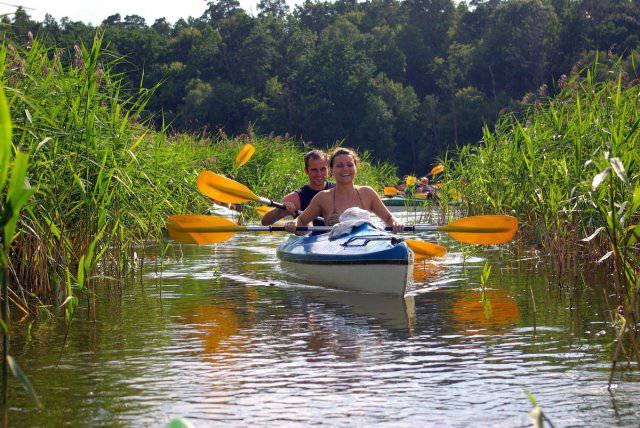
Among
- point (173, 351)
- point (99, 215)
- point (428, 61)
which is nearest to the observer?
point (173, 351)

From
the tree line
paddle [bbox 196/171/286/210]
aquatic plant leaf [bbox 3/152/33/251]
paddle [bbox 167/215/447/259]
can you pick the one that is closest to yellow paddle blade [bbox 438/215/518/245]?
paddle [bbox 167/215/447/259]

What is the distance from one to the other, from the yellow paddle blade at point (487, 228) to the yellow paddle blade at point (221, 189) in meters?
1.74

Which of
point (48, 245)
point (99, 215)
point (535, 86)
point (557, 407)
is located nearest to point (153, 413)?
point (557, 407)

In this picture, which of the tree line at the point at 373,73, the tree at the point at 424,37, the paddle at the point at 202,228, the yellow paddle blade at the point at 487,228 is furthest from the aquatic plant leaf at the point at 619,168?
the tree at the point at 424,37

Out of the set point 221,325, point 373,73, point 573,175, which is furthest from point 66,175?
point 373,73

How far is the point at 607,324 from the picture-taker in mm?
4934

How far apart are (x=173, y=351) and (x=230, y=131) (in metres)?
39.0

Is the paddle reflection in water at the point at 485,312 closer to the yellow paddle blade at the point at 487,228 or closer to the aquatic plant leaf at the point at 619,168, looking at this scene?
the yellow paddle blade at the point at 487,228

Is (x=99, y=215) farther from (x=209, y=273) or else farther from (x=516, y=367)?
(x=516, y=367)

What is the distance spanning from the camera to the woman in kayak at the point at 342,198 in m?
7.19

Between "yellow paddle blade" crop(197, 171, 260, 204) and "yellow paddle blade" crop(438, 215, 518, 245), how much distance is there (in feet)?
5.71

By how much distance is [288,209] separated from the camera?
25.8 ft

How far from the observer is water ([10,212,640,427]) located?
10.9 ft

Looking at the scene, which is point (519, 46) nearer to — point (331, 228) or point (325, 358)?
point (331, 228)
